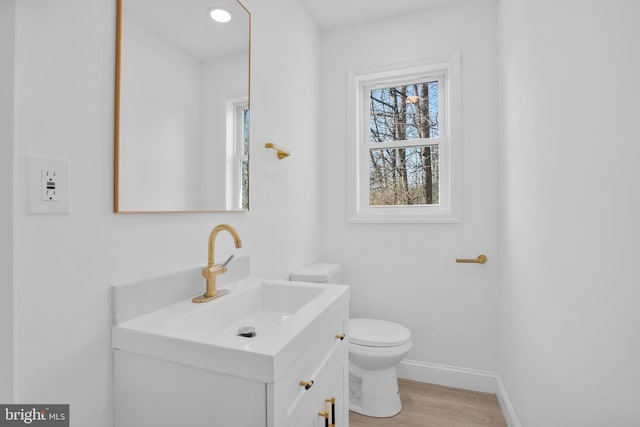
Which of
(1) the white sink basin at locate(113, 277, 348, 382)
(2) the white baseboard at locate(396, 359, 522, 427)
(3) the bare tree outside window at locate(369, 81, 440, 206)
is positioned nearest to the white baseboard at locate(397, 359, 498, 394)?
(2) the white baseboard at locate(396, 359, 522, 427)

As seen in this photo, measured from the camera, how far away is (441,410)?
184 cm

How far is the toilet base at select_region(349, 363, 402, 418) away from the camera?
5.89ft

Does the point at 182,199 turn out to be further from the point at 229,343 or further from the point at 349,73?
the point at 349,73

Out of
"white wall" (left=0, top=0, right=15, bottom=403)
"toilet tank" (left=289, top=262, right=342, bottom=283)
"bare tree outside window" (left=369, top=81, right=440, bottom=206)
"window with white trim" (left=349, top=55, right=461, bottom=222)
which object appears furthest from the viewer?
"bare tree outside window" (left=369, top=81, right=440, bottom=206)

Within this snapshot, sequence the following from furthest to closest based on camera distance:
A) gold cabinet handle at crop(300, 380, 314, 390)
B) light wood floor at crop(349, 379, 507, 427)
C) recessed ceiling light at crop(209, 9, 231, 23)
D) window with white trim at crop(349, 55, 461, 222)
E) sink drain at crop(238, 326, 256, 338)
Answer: window with white trim at crop(349, 55, 461, 222) < light wood floor at crop(349, 379, 507, 427) < recessed ceiling light at crop(209, 9, 231, 23) < sink drain at crop(238, 326, 256, 338) < gold cabinet handle at crop(300, 380, 314, 390)

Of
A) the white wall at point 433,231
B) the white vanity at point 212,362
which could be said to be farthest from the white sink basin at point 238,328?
the white wall at point 433,231

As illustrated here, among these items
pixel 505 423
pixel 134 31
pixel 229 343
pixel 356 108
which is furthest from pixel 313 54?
pixel 505 423

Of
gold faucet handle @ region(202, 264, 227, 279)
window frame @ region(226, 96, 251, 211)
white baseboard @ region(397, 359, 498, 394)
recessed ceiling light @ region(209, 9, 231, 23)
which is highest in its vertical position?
recessed ceiling light @ region(209, 9, 231, 23)

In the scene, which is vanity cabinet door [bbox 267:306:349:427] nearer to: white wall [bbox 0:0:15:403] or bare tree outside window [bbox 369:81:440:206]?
white wall [bbox 0:0:15:403]

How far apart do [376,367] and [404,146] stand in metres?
Result: 1.54

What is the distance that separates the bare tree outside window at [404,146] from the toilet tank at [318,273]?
0.63 m

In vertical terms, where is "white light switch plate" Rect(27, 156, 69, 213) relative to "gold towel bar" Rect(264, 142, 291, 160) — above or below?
below

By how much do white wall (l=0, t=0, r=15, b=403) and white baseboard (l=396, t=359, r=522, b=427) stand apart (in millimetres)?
2122

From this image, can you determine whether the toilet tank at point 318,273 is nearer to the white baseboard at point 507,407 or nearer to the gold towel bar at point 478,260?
the gold towel bar at point 478,260
